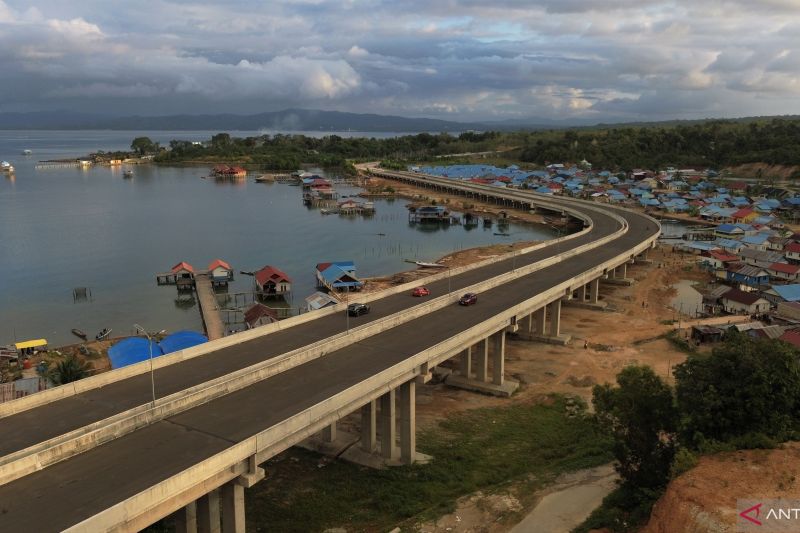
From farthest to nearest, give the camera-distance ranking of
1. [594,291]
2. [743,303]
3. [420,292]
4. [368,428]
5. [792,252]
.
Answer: [792,252] < [594,291] < [743,303] < [420,292] < [368,428]

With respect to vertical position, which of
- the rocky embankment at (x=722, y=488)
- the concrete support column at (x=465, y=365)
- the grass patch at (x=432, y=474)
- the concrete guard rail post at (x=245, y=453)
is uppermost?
the concrete guard rail post at (x=245, y=453)

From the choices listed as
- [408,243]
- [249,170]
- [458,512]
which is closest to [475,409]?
[458,512]

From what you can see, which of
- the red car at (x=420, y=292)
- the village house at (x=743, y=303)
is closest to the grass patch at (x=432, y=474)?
the red car at (x=420, y=292)

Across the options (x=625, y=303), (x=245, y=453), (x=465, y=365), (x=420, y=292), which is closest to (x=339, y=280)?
(x=420, y=292)

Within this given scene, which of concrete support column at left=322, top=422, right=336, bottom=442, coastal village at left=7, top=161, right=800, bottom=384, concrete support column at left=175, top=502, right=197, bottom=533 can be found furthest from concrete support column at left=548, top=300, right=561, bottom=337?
concrete support column at left=175, top=502, right=197, bottom=533

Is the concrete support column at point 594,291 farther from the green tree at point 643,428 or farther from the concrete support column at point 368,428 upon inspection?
the concrete support column at point 368,428

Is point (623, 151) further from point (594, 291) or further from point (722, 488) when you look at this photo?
point (722, 488)
